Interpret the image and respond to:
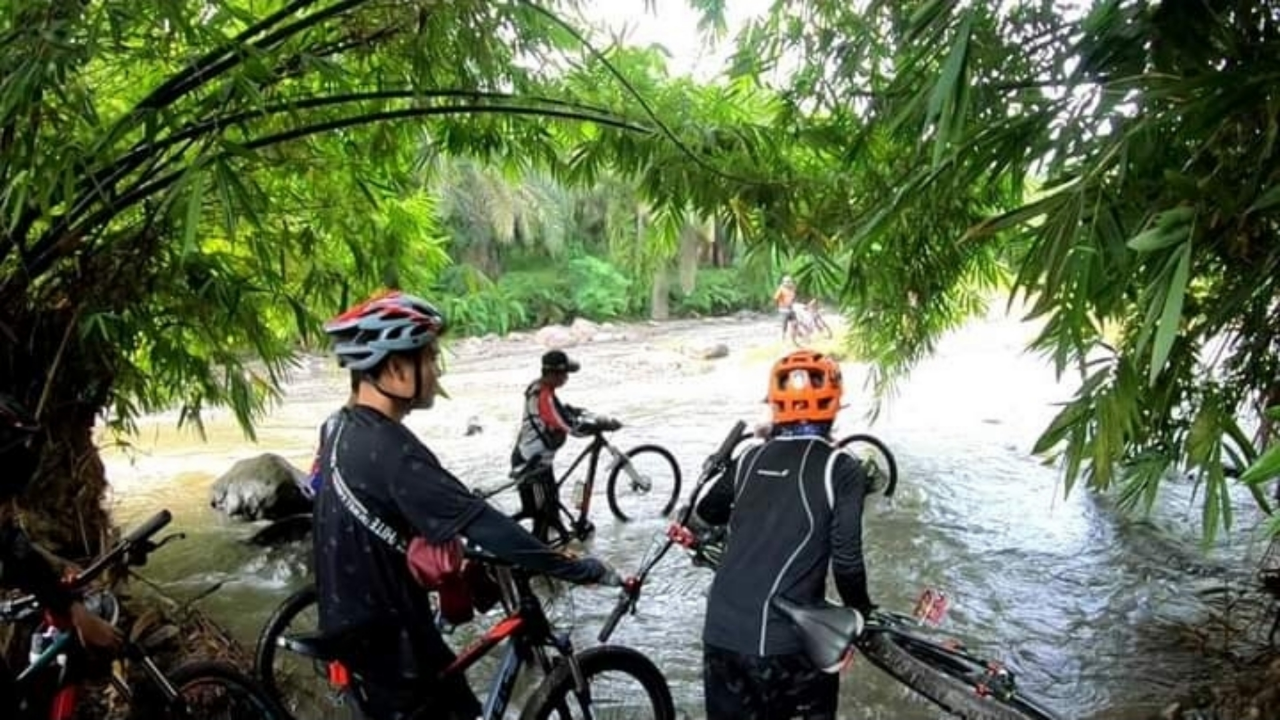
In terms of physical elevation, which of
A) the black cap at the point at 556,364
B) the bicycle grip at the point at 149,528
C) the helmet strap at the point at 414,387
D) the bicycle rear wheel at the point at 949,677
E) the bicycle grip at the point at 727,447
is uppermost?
the helmet strap at the point at 414,387

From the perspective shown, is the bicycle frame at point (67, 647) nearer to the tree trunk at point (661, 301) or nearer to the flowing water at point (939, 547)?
the flowing water at point (939, 547)

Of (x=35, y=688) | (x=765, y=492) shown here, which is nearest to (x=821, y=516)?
(x=765, y=492)

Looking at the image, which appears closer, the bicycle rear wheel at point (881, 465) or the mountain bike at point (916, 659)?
the mountain bike at point (916, 659)

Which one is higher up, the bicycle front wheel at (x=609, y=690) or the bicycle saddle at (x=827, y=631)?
the bicycle saddle at (x=827, y=631)

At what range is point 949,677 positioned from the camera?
8.21ft

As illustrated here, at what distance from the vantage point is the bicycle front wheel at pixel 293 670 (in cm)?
369

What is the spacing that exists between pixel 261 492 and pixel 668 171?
488cm

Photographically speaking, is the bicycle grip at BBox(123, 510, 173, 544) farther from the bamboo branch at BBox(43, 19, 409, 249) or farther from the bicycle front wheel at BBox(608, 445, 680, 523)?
the bicycle front wheel at BBox(608, 445, 680, 523)

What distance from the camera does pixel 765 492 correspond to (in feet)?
8.07

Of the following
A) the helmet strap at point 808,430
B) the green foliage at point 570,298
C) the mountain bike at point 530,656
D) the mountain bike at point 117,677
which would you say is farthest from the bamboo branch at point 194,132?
the green foliage at point 570,298

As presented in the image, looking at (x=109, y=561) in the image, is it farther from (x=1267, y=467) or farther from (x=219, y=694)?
(x=1267, y=467)

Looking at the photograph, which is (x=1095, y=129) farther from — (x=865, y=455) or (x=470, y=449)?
(x=470, y=449)

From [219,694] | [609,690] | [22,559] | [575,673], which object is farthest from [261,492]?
[22,559]

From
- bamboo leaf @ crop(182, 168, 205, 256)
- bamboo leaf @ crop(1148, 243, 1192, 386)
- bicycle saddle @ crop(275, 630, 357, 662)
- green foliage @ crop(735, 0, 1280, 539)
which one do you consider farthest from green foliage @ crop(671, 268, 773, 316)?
bamboo leaf @ crop(1148, 243, 1192, 386)
